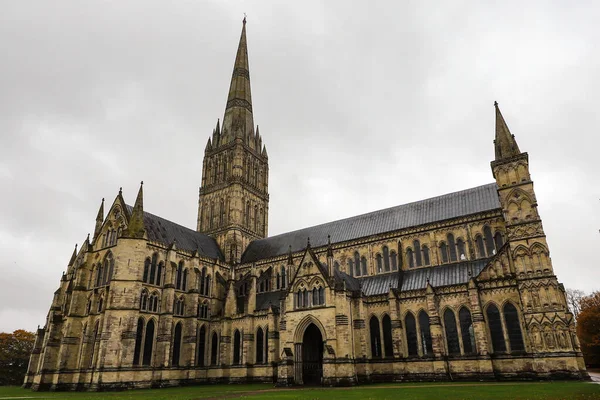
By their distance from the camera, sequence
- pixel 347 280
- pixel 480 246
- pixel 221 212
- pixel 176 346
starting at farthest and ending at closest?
pixel 221 212, pixel 176 346, pixel 347 280, pixel 480 246

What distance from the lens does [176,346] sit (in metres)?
43.6

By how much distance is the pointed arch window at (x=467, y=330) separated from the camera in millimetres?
32438

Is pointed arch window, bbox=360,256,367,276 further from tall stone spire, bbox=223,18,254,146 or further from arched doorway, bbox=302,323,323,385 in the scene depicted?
tall stone spire, bbox=223,18,254,146

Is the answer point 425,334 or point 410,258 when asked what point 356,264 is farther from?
point 425,334

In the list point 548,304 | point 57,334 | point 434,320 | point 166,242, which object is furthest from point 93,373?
point 548,304

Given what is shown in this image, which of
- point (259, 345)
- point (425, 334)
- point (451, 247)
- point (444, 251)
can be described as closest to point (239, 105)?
point (259, 345)

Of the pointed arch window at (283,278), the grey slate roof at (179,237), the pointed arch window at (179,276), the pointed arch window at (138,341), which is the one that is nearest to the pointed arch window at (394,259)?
the pointed arch window at (283,278)

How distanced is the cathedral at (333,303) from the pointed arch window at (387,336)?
0.39 ft

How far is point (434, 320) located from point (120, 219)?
113 feet

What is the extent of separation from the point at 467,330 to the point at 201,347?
29117 mm

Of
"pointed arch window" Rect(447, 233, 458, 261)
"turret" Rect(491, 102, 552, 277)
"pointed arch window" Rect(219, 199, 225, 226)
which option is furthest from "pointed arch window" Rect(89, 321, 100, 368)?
"turret" Rect(491, 102, 552, 277)

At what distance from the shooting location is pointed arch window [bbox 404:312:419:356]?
34.7 meters

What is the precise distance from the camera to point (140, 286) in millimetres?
41031

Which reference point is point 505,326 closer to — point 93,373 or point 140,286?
point 140,286
